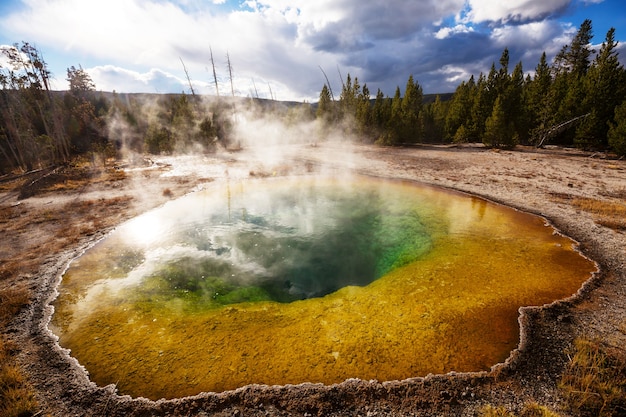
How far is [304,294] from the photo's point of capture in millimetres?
9055

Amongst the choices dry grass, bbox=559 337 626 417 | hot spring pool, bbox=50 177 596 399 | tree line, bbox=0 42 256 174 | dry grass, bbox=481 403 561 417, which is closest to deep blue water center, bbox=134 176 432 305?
hot spring pool, bbox=50 177 596 399

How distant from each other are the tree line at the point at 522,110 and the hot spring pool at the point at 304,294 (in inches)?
1010

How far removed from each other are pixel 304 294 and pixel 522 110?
4518 centimetres

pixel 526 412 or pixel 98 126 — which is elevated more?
pixel 98 126

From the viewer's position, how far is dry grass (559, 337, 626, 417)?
14.7 feet

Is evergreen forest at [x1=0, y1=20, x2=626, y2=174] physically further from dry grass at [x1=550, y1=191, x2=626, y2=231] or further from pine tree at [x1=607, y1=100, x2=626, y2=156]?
dry grass at [x1=550, y1=191, x2=626, y2=231]

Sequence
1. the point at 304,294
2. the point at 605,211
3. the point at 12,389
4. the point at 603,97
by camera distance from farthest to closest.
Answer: the point at 603,97, the point at 605,211, the point at 304,294, the point at 12,389

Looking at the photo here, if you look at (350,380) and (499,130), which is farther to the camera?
(499,130)

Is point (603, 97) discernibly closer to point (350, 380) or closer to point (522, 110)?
point (522, 110)

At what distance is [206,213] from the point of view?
15.5 meters

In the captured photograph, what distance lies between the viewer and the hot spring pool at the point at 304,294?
19.1 feet

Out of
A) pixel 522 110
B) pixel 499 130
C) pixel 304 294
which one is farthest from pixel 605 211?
pixel 522 110

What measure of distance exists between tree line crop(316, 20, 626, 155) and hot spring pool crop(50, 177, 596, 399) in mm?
25656

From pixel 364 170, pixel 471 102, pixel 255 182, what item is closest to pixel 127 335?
pixel 255 182
